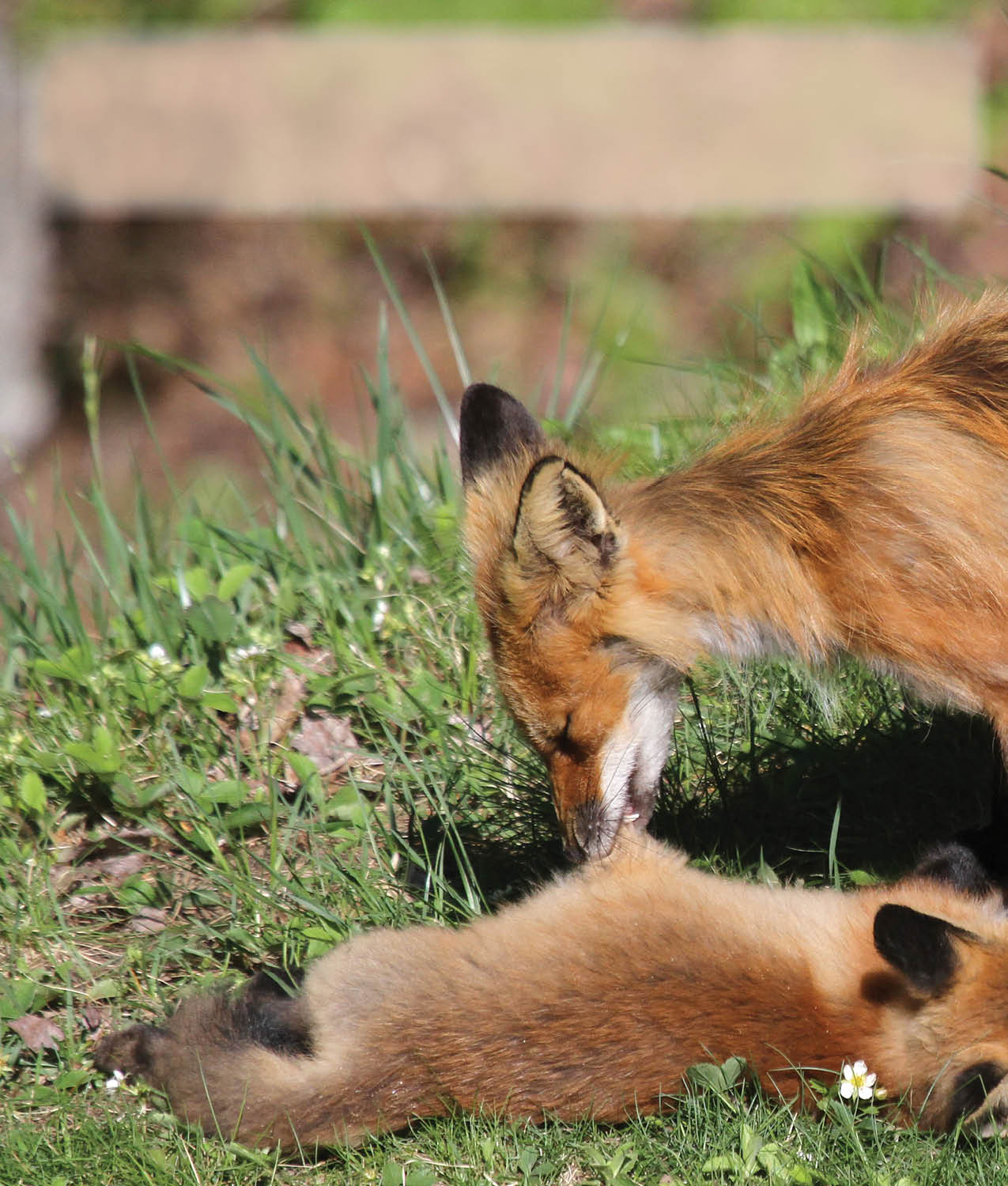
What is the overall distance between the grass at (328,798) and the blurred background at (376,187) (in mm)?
7654

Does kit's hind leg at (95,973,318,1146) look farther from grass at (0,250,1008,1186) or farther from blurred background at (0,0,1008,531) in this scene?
blurred background at (0,0,1008,531)

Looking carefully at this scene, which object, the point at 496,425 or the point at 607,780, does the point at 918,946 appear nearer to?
the point at 607,780

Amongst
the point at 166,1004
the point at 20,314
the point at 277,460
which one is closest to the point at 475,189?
the point at 20,314

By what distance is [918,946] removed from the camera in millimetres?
3240

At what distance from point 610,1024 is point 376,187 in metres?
12.1

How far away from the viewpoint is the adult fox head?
12.6ft

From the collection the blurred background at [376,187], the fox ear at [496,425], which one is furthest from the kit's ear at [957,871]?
the blurred background at [376,187]

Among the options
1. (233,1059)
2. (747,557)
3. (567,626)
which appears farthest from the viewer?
(567,626)

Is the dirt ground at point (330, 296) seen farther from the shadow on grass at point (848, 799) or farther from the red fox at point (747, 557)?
the red fox at point (747, 557)

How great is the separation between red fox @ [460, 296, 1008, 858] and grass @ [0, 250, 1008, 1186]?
381 mm

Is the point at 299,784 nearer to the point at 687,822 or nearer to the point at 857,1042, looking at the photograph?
the point at 687,822

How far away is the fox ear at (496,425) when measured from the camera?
13.9ft

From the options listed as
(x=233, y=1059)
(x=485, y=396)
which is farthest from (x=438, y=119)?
(x=233, y=1059)

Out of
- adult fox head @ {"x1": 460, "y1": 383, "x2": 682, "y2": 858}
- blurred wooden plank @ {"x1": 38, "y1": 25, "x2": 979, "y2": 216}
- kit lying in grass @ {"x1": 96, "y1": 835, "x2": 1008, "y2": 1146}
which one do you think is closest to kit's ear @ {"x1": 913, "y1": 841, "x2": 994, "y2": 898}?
kit lying in grass @ {"x1": 96, "y1": 835, "x2": 1008, "y2": 1146}
